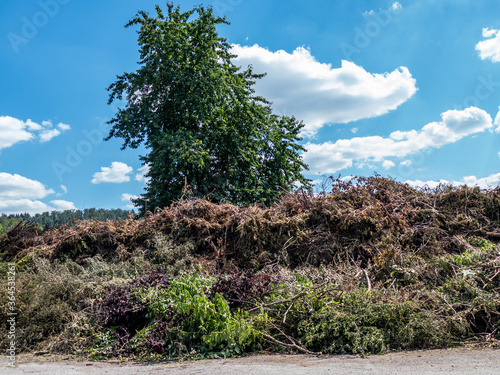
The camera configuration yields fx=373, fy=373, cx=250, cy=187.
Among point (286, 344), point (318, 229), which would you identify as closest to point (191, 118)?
point (318, 229)

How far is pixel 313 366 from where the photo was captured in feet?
15.9

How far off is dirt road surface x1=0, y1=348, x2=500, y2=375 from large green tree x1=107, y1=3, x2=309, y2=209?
41.6ft

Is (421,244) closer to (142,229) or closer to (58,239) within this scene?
(142,229)

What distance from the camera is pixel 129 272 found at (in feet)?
28.9

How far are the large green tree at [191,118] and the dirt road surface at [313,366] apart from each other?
41.6ft

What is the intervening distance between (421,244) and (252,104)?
16.1m

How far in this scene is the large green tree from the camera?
19125 mm

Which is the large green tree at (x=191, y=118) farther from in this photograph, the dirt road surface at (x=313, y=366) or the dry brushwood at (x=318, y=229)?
the dirt road surface at (x=313, y=366)

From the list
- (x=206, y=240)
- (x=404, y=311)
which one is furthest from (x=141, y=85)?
(x=404, y=311)

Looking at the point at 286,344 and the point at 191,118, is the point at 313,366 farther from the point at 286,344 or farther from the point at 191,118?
the point at 191,118

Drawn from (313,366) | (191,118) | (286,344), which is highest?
(191,118)

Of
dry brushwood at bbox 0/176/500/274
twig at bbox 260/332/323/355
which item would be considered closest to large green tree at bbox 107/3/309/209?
dry brushwood at bbox 0/176/500/274

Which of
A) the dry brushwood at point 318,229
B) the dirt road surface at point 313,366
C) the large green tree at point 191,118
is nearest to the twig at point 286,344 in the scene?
the dirt road surface at point 313,366

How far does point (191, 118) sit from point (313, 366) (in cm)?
1693
